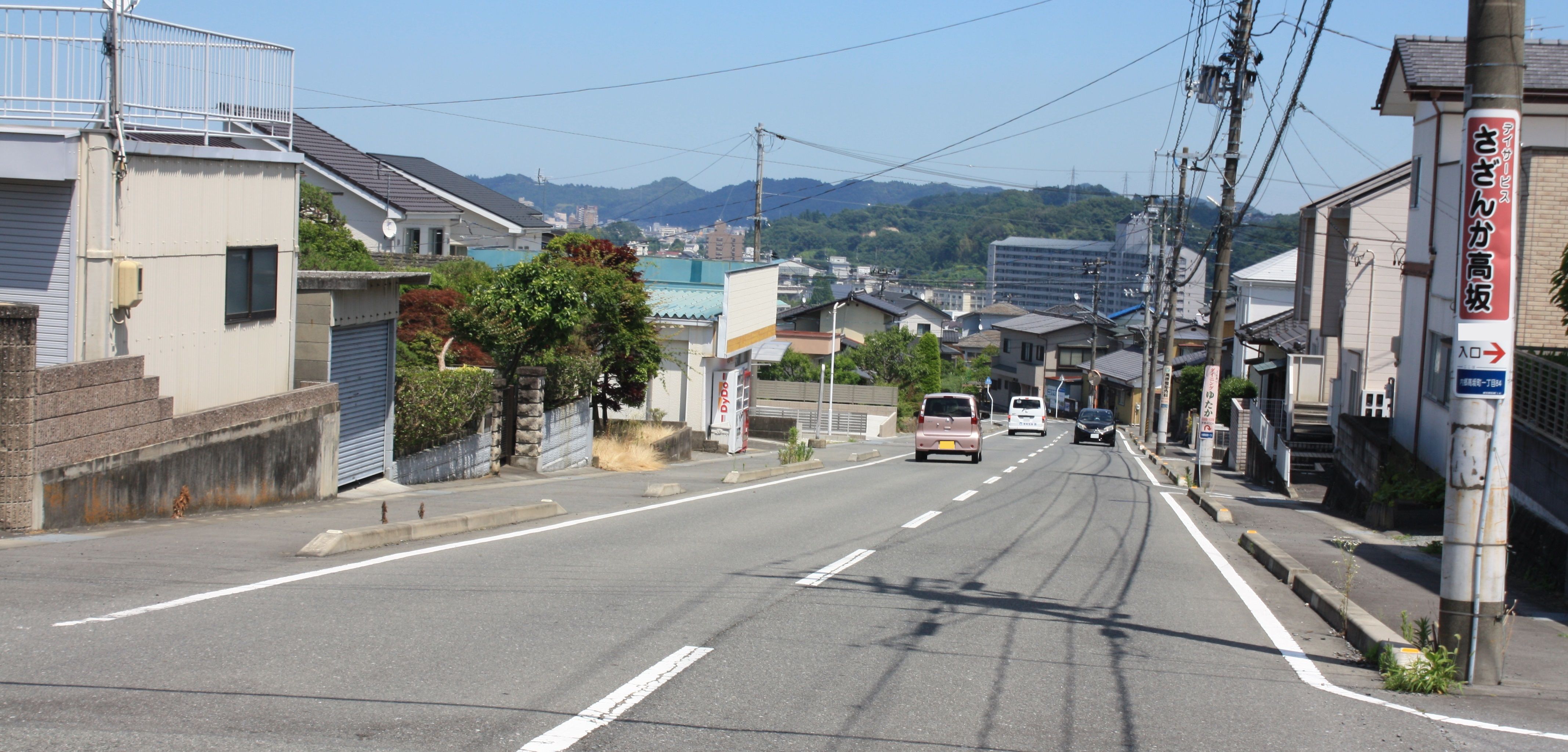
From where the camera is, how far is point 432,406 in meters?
16.5

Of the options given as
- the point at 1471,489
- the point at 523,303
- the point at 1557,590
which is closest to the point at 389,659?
the point at 1471,489

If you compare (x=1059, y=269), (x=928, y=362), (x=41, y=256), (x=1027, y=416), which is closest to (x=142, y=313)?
(x=41, y=256)

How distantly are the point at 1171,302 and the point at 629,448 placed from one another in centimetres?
2221

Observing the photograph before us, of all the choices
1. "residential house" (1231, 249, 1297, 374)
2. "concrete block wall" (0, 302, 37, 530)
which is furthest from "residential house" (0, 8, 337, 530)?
"residential house" (1231, 249, 1297, 374)

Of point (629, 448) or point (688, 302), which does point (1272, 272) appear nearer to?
point (688, 302)

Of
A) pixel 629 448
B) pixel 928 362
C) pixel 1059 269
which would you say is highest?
pixel 1059 269

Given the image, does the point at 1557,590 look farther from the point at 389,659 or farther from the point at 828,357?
the point at 828,357

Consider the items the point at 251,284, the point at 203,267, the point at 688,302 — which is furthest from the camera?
the point at 688,302

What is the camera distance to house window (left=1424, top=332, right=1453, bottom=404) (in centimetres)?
1862

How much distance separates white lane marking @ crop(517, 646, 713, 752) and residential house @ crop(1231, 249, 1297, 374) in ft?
170

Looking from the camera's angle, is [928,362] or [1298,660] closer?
[1298,660]

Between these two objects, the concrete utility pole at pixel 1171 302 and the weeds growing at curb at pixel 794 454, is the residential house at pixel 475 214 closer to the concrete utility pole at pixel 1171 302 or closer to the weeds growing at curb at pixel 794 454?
the weeds growing at curb at pixel 794 454

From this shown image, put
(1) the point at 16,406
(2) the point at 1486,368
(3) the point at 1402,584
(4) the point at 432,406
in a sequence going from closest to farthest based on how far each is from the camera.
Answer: (2) the point at 1486,368, (1) the point at 16,406, (3) the point at 1402,584, (4) the point at 432,406

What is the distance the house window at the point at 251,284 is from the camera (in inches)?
486
